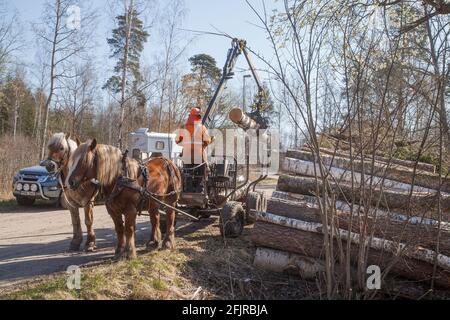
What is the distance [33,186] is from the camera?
11594 mm

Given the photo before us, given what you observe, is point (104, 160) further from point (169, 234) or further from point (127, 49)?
point (127, 49)

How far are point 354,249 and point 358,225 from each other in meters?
0.68

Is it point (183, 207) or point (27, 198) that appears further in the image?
point (27, 198)

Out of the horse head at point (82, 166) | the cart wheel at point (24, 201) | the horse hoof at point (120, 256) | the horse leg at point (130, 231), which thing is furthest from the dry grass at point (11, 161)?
the horse head at point (82, 166)

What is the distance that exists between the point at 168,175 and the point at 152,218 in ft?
2.51

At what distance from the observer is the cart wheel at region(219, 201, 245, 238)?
7379 millimetres

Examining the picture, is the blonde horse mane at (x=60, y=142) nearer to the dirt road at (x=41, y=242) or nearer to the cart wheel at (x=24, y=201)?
the dirt road at (x=41, y=242)

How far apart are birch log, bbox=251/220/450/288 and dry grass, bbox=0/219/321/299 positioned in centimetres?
43

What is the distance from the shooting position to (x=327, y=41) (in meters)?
4.19

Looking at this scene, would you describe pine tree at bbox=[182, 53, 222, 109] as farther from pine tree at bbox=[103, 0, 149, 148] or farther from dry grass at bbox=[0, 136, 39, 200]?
dry grass at bbox=[0, 136, 39, 200]

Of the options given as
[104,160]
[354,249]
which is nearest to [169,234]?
[104,160]
